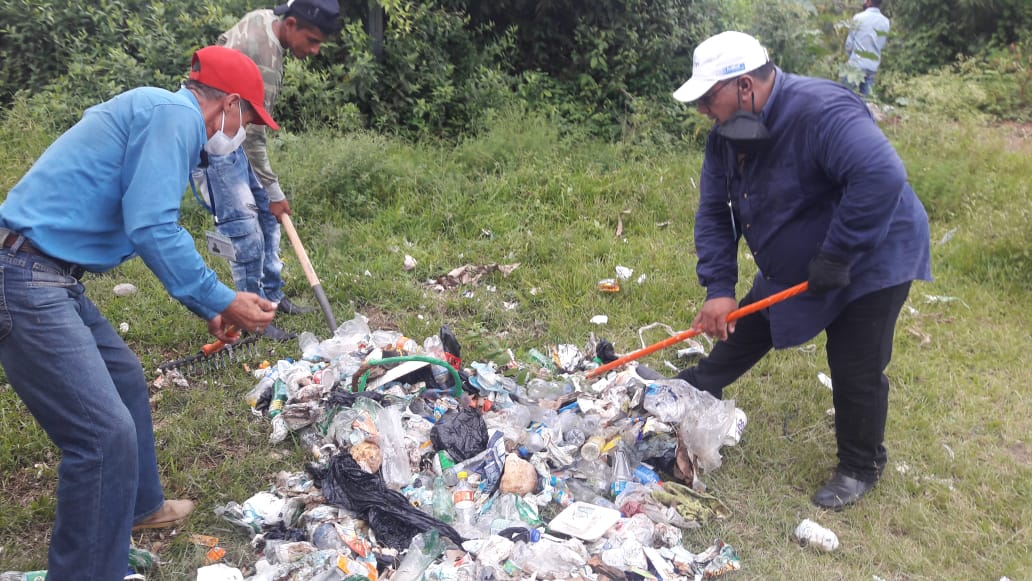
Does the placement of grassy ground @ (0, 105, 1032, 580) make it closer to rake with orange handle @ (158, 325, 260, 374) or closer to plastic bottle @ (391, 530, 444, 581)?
rake with orange handle @ (158, 325, 260, 374)

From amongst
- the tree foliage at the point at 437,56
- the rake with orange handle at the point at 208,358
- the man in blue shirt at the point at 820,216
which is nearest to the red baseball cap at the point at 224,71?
the man in blue shirt at the point at 820,216

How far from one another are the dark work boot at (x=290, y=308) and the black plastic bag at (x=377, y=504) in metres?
1.80

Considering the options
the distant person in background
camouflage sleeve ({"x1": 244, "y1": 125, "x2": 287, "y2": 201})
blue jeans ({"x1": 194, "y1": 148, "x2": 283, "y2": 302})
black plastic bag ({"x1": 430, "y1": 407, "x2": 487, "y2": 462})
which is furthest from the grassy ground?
the distant person in background

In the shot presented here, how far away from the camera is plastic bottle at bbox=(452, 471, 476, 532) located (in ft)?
10.4

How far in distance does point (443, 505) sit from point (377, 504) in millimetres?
266

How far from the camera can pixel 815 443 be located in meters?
3.89

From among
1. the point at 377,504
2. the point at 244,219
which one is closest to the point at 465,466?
the point at 377,504

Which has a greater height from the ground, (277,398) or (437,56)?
(437,56)

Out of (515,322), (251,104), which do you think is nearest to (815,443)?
(515,322)

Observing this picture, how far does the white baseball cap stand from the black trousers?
1.02 m

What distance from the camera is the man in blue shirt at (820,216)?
9.45 feet

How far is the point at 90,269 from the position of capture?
2.57 meters

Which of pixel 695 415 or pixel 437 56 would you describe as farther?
pixel 437 56

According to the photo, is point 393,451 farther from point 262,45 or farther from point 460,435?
point 262,45
